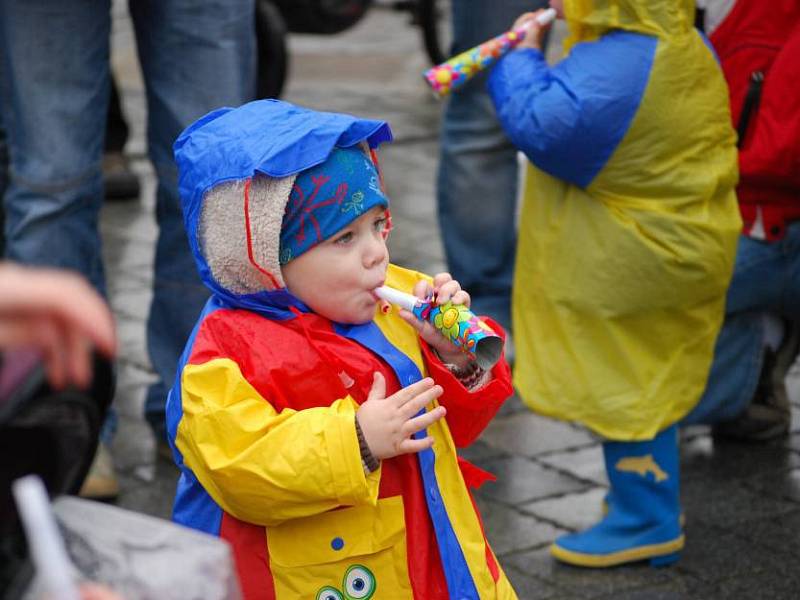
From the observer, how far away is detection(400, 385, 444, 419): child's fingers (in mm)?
2107

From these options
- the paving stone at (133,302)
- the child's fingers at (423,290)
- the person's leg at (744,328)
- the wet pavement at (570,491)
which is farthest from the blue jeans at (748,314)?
the paving stone at (133,302)

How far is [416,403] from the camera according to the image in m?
2.11

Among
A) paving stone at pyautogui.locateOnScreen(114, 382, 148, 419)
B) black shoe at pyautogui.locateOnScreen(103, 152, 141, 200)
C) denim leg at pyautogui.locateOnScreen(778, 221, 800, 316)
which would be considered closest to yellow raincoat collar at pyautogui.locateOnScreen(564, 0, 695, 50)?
denim leg at pyautogui.locateOnScreen(778, 221, 800, 316)

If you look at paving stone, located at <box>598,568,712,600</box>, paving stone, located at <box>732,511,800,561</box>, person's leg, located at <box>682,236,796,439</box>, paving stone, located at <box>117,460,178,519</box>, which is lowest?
paving stone, located at <box>117,460,178,519</box>

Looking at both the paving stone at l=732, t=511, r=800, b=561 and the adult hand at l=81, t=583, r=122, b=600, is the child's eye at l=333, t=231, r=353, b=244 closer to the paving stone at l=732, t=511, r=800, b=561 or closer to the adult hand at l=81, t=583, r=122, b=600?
the adult hand at l=81, t=583, r=122, b=600

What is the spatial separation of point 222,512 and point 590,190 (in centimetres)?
124

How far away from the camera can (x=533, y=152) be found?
123 inches

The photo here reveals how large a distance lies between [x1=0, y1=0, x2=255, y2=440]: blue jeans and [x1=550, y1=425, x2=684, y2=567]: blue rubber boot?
4.17 ft

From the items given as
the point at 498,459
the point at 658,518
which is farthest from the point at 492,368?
the point at 498,459

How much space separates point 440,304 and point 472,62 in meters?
1.15

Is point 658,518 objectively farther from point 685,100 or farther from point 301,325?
point 301,325

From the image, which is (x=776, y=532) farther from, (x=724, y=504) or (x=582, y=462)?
(x=582, y=462)

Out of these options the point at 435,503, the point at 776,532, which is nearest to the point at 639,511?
the point at 776,532

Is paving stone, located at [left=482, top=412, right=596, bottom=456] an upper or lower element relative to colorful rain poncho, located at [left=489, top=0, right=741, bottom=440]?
lower
